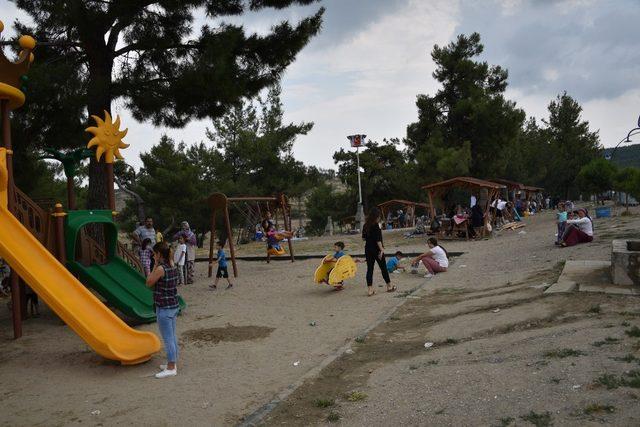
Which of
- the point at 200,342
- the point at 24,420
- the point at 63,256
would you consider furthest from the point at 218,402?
the point at 63,256

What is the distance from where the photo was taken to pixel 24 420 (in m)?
5.36

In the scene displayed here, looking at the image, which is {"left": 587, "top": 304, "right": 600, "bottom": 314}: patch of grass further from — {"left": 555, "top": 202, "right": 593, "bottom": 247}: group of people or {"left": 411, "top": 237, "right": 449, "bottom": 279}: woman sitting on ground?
{"left": 555, "top": 202, "right": 593, "bottom": 247}: group of people

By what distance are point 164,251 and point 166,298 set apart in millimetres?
561

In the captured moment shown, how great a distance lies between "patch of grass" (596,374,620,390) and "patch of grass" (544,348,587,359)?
1.99 ft

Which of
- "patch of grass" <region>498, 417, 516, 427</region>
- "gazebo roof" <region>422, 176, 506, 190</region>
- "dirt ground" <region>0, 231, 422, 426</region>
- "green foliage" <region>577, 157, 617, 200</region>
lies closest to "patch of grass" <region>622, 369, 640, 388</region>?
"patch of grass" <region>498, 417, 516, 427</region>

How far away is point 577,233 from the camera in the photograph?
1482cm

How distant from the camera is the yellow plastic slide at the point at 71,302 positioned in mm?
7066

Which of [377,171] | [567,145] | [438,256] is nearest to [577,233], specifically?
[438,256]

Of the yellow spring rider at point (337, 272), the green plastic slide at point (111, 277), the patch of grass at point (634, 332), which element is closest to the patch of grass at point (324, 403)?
the patch of grass at point (634, 332)

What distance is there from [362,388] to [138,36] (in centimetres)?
1294

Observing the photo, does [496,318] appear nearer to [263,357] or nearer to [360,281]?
[263,357]

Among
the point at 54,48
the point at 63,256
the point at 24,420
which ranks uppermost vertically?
the point at 54,48

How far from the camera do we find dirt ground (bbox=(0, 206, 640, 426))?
178 inches

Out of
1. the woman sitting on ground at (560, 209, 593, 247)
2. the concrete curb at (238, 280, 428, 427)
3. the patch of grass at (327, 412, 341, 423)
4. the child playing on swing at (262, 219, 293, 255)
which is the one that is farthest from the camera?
the child playing on swing at (262, 219, 293, 255)
